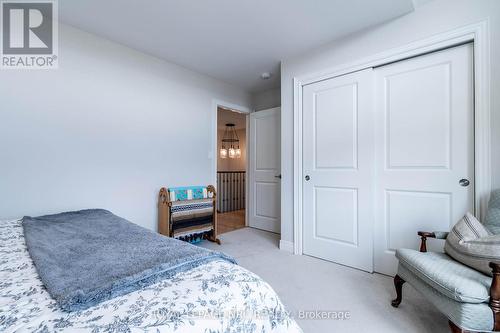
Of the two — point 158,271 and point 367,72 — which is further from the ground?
point 367,72

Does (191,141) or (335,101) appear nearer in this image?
(335,101)

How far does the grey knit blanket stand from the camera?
71 centimetres

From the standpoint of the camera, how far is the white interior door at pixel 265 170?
3.67 meters

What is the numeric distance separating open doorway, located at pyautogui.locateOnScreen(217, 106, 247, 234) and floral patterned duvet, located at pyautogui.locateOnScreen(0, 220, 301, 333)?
292 centimetres

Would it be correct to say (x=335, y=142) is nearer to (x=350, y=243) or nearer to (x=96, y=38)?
(x=350, y=243)

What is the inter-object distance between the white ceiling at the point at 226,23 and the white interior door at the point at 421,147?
0.61m

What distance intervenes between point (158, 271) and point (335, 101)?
2.37 metres

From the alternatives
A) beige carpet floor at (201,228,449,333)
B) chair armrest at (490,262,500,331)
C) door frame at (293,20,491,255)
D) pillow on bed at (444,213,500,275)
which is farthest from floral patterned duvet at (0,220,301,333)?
door frame at (293,20,491,255)

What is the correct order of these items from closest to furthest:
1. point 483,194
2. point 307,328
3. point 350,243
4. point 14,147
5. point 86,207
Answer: point 307,328 < point 483,194 < point 14,147 < point 86,207 < point 350,243

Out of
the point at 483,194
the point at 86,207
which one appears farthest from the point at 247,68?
the point at 483,194

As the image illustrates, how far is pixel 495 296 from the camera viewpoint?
3.68 ft

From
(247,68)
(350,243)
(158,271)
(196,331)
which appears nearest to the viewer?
(196,331)

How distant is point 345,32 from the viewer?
90.7 inches

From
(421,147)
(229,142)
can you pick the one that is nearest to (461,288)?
(421,147)
